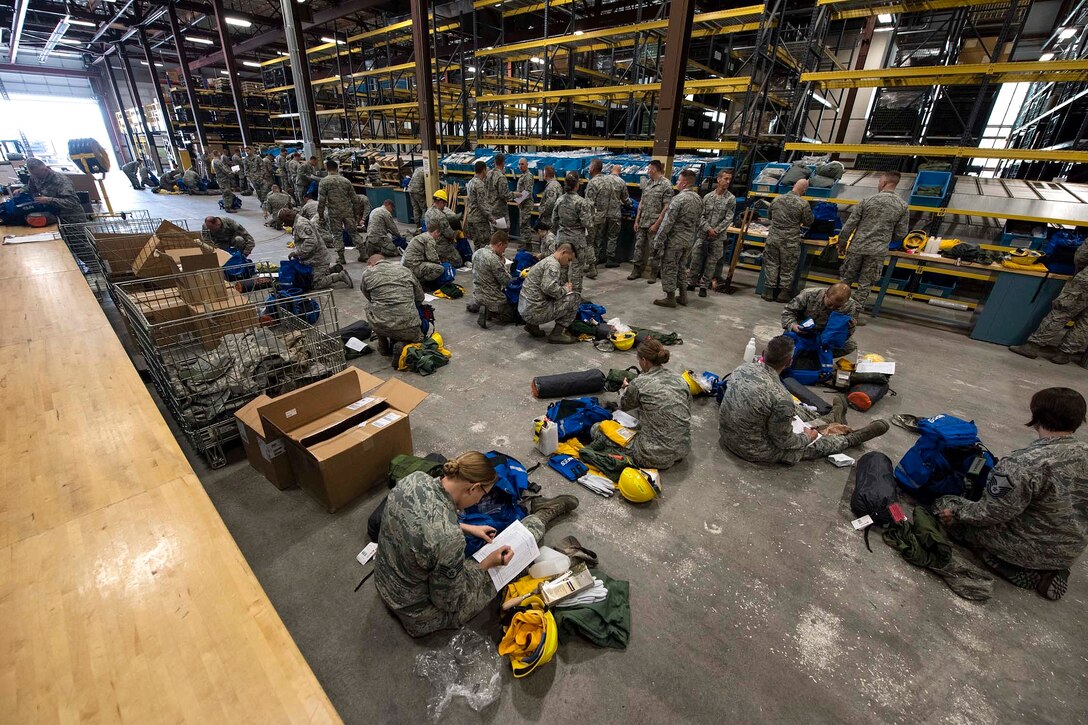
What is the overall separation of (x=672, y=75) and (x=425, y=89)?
20.2 ft

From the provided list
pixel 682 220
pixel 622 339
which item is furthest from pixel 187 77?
pixel 622 339

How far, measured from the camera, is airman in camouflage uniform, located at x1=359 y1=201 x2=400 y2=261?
8.59 meters

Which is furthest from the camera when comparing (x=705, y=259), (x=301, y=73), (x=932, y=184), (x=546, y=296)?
(x=301, y=73)

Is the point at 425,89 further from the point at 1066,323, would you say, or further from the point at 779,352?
the point at 1066,323

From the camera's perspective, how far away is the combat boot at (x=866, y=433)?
3852mm

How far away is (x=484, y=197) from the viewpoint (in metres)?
9.68

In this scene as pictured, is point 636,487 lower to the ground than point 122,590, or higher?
lower

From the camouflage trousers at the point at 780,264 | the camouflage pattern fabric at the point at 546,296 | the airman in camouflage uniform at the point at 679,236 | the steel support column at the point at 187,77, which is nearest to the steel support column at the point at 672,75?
the airman in camouflage uniform at the point at 679,236

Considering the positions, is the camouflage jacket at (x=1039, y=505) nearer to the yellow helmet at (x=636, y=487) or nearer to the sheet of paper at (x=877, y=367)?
the yellow helmet at (x=636, y=487)

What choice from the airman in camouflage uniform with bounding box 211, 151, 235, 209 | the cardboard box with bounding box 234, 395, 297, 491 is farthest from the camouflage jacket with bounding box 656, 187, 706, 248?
the airman in camouflage uniform with bounding box 211, 151, 235, 209

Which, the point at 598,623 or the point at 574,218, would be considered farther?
the point at 574,218

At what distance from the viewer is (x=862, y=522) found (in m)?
3.13

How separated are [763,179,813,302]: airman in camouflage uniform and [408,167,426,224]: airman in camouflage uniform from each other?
29.3 feet

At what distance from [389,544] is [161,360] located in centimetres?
249
